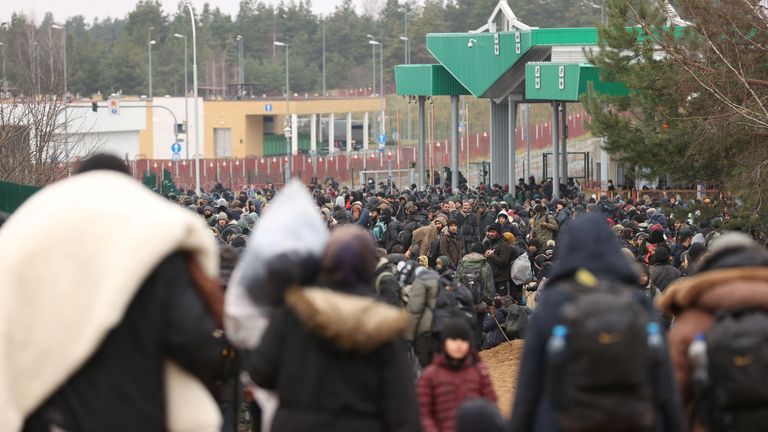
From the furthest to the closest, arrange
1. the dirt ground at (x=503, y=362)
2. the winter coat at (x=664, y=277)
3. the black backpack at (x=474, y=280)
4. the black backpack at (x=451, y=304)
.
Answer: the black backpack at (x=474, y=280), the dirt ground at (x=503, y=362), the winter coat at (x=664, y=277), the black backpack at (x=451, y=304)

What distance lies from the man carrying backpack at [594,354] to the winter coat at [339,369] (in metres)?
0.45

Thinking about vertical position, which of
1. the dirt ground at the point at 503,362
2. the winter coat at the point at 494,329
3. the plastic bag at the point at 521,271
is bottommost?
the dirt ground at the point at 503,362

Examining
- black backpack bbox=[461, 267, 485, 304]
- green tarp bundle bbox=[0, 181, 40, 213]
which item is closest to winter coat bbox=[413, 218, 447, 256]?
black backpack bbox=[461, 267, 485, 304]

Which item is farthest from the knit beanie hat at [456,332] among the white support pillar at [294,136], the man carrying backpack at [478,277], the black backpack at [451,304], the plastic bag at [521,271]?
the white support pillar at [294,136]

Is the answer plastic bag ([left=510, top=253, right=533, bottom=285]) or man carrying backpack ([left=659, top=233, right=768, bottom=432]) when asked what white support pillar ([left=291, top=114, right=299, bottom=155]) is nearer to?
plastic bag ([left=510, top=253, right=533, bottom=285])

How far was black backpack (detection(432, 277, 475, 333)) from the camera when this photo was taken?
36.1 feet

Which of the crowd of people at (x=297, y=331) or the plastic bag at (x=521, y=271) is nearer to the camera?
the crowd of people at (x=297, y=331)

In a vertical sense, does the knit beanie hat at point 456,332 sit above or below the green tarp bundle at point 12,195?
below

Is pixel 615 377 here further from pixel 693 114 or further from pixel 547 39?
pixel 547 39

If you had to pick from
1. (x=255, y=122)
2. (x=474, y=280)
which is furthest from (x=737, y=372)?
(x=255, y=122)

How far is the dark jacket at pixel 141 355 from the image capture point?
5.24m

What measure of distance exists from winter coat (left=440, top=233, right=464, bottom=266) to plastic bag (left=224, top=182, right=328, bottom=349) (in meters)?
15.7

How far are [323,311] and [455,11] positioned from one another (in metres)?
126

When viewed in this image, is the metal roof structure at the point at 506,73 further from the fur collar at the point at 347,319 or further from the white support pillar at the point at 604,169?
the fur collar at the point at 347,319
